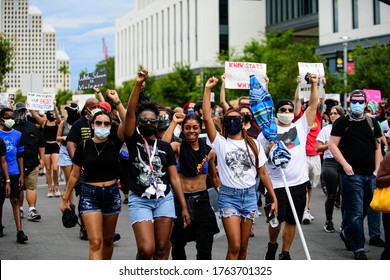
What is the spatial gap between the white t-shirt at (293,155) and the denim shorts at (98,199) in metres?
2.21

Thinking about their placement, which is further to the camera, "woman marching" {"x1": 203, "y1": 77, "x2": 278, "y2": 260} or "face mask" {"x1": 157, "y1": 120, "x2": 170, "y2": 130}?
"face mask" {"x1": 157, "y1": 120, "x2": 170, "y2": 130}

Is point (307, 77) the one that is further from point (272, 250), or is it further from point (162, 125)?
point (272, 250)

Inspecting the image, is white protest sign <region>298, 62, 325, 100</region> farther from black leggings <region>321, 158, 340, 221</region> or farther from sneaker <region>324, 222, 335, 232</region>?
sneaker <region>324, 222, 335, 232</region>

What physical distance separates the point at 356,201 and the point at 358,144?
2.44 feet

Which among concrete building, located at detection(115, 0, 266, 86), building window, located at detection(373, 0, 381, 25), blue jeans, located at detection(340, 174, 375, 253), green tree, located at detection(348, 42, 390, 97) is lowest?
blue jeans, located at detection(340, 174, 375, 253)

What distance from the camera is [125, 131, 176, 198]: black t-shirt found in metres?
6.95

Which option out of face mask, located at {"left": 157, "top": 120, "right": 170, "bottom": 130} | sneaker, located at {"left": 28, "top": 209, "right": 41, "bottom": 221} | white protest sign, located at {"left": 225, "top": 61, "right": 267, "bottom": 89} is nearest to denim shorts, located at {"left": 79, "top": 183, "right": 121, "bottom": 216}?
face mask, located at {"left": 157, "top": 120, "right": 170, "bottom": 130}

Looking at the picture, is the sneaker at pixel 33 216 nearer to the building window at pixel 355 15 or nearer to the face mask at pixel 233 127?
the face mask at pixel 233 127

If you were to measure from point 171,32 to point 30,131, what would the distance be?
81698 mm

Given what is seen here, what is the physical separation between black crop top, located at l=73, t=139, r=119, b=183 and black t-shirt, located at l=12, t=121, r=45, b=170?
16.1 ft

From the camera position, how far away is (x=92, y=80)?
572 inches

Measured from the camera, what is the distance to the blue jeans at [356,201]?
360 inches

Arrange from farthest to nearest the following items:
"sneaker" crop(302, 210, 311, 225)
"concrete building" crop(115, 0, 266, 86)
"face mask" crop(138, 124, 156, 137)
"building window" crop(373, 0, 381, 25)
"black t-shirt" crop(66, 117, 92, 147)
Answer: "concrete building" crop(115, 0, 266, 86) → "building window" crop(373, 0, 381, 25) → "sneaker" crop(302, 210, 311, 225) → "black t-shirt" crop(66, 117, 92, 147) → "face mask" crop(138, 124, 156, 137)
